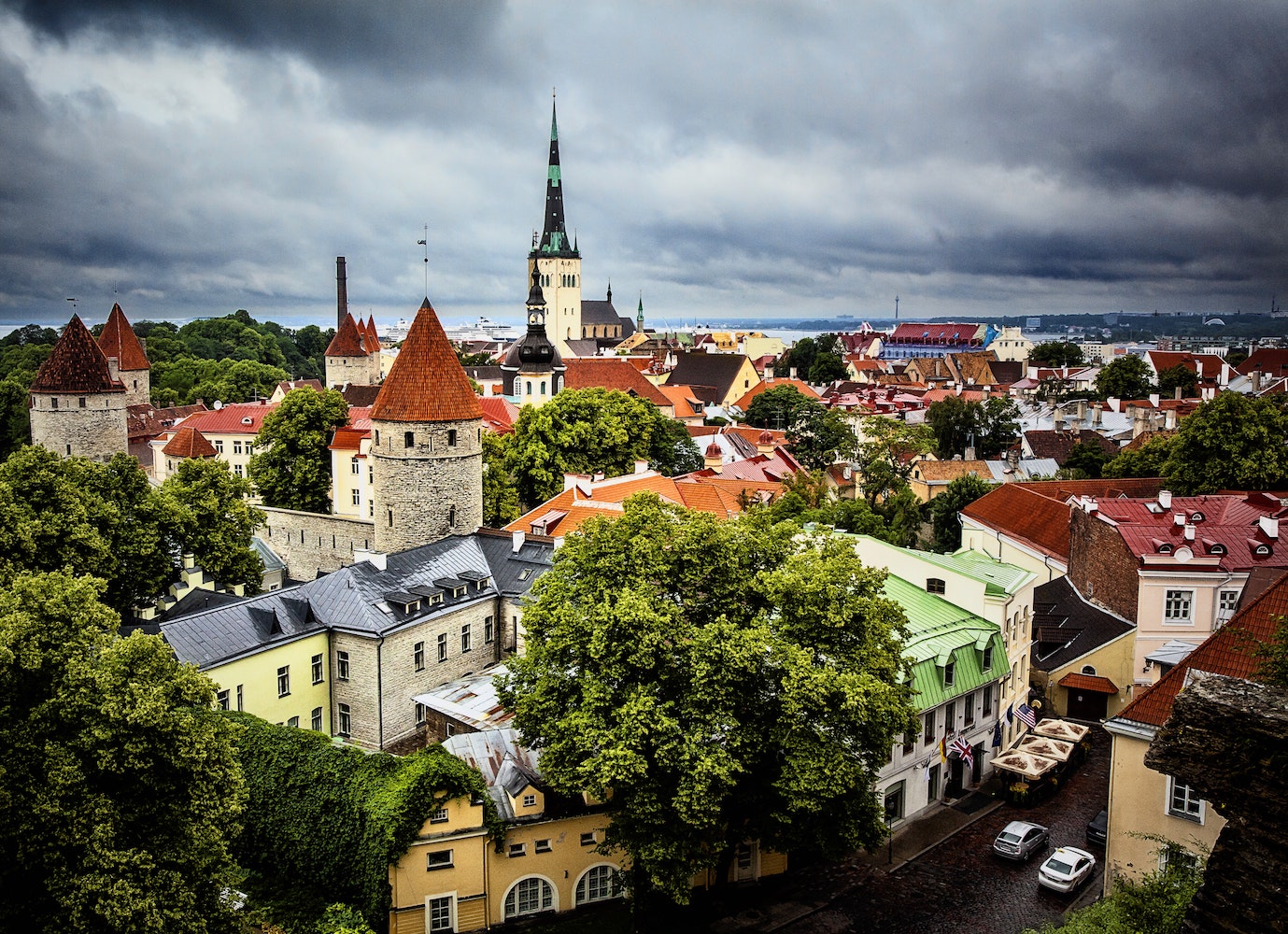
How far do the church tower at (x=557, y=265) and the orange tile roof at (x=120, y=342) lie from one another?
52761 millimetres

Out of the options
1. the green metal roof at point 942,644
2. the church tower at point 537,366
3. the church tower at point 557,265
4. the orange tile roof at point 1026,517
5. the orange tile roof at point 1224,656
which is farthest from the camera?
the church tower at point 557,265

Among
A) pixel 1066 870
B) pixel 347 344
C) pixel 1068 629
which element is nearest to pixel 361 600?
pixel 1066 870

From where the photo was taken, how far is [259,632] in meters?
27.6

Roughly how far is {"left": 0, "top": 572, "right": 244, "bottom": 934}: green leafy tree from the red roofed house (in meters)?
17.2

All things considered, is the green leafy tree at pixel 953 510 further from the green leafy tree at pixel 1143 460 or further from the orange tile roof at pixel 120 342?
the orange tile roof at pixel 120 342

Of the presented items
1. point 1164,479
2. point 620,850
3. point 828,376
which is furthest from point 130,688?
point 828,376

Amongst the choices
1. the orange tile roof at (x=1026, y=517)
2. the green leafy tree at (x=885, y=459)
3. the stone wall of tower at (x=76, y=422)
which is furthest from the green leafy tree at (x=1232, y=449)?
the stone wall of tower at (x=76, y=422)

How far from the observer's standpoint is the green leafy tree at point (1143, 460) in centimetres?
5003

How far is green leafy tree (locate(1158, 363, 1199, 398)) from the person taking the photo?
8669cm

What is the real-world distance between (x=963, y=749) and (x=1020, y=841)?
3420mm

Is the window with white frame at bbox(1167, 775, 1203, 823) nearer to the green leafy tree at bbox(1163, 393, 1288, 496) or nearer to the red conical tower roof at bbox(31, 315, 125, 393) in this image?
the green leafy tree at bbox(1163, 393, 1288, 496)

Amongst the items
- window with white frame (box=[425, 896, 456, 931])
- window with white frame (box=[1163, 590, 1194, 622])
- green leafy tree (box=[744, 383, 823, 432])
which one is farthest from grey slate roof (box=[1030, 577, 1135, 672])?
green leafy tree (box=[744, 383, 823, 432])

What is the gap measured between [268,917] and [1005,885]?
53.6 feet

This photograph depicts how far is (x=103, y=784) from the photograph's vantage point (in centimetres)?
1625
